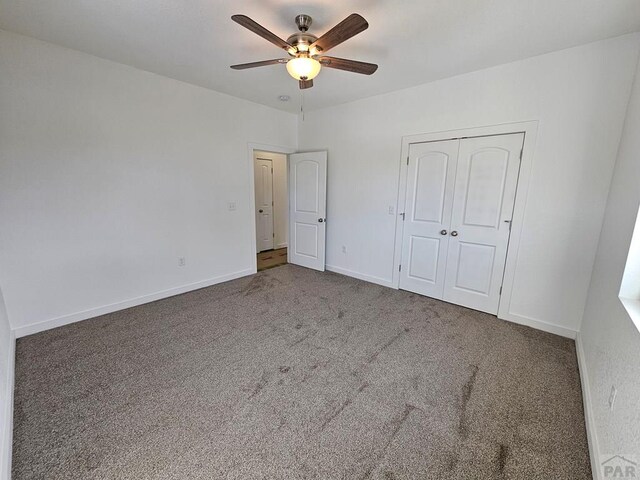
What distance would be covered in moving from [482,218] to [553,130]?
0.97 m

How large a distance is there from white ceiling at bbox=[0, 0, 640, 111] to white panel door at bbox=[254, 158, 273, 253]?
2619mm

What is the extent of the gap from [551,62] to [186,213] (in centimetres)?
410

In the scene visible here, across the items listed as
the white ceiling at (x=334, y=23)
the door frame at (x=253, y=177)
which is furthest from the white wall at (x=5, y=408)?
the door frame at (x=253, y=177)

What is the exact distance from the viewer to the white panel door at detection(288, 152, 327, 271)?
434cm

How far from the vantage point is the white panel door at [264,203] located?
5504 mm

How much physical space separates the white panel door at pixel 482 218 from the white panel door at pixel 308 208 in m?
1.95

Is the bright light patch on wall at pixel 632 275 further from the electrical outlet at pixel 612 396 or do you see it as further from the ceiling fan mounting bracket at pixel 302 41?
the ceiling fan mounting bracket at pixel 302 41

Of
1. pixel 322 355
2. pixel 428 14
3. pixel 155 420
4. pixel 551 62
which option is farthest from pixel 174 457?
pixel 551 62

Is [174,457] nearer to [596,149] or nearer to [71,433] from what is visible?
[71,433]

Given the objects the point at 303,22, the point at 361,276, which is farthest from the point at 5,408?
the point at 361,276

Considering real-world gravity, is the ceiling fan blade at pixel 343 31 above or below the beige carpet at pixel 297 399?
above

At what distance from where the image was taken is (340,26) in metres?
1.65

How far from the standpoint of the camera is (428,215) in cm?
339

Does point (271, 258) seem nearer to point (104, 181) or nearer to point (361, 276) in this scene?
point (361, 276)
